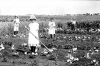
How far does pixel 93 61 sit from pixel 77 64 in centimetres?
81

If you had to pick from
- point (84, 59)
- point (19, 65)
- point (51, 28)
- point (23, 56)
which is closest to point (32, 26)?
point (23, 56)

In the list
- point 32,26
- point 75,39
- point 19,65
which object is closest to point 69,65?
point 19,65

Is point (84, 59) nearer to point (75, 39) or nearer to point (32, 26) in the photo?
point (32, 26)

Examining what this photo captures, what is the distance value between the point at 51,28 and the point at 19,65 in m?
8.73

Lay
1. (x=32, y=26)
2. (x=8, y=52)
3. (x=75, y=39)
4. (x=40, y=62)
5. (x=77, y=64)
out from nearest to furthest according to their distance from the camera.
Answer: (x=77, y=64), (x=40, y=62), (x=32, y=26), (x=8, y=52), (x=75, y=39)

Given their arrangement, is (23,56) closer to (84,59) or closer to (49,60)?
(49,60)

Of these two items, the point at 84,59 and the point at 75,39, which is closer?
the point at 84,59

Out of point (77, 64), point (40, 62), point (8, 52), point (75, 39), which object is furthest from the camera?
point (75, 39)

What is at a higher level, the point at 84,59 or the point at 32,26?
the point at 32,26

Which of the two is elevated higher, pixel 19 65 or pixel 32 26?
pixel 32 26

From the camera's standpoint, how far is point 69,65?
9570 mm

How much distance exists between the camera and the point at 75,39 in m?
18.1

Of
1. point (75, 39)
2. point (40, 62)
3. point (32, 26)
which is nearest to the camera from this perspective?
point (40, 62)

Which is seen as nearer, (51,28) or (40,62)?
(40,62)
